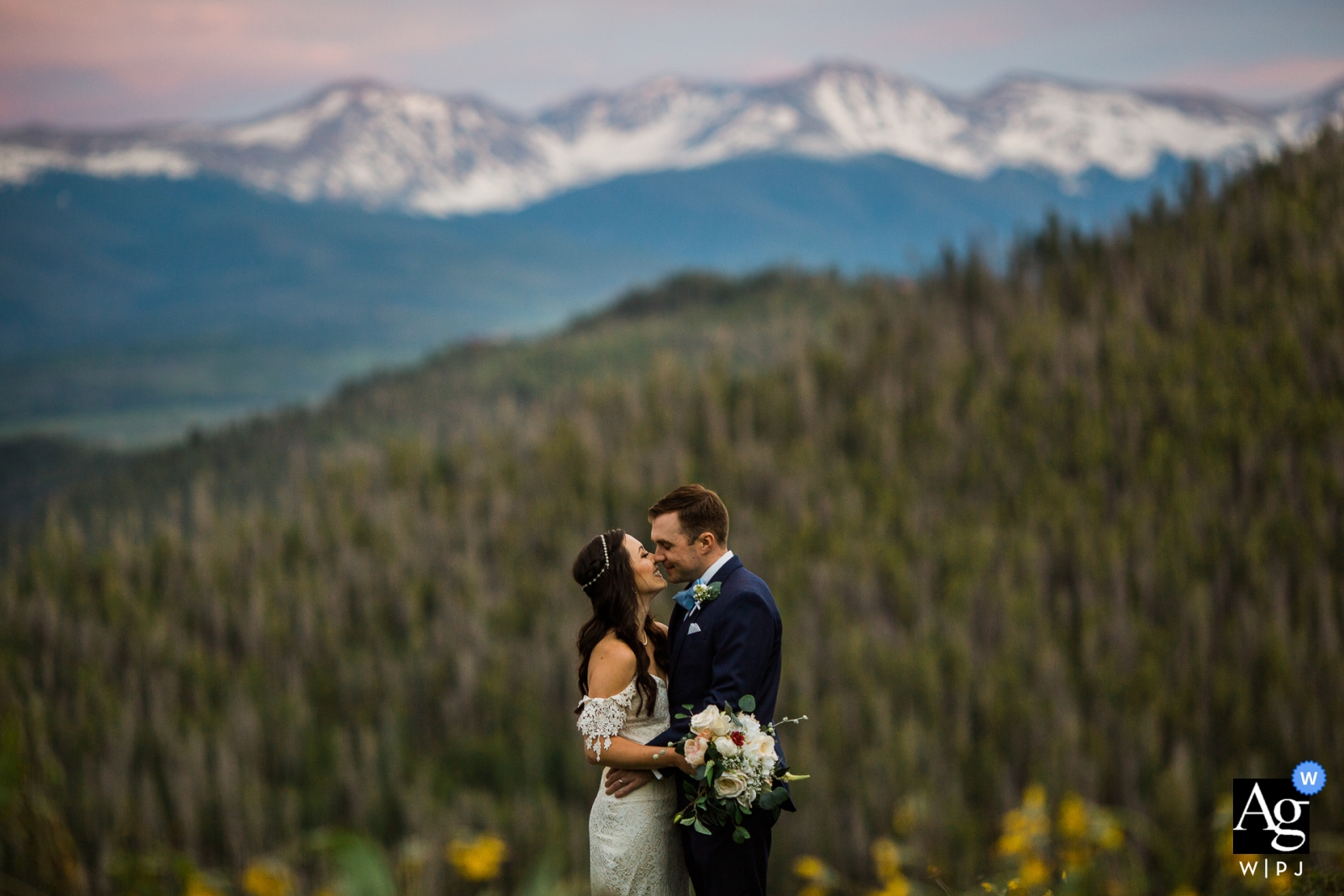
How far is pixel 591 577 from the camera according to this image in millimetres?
2670

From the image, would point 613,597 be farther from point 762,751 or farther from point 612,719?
point 762,751

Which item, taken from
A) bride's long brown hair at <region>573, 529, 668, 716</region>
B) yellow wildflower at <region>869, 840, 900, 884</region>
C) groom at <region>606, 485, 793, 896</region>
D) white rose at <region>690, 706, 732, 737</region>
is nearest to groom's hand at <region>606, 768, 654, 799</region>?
groom at <region>606, 485, 793, 896</region>

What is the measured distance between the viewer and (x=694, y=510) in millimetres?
2559

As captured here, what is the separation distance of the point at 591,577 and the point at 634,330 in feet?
130

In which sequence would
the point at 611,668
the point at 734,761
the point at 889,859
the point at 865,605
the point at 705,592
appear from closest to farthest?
1. the point at 734,761
2. the point at 705,592
3. the point at 611,668
4. the point at 889,859
5. the point at 865,605

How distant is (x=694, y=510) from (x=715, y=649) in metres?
0.35

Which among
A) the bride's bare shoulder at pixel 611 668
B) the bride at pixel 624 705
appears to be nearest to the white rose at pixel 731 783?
the bride at pixel 624 705

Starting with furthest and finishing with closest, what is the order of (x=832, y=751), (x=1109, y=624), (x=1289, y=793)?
(x=1109, y=624) < (x=832, y=751) < (x=1289, y=793)

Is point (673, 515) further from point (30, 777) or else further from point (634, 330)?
point (634, 330)

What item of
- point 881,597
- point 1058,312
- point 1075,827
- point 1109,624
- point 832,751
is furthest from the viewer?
point 1058,312

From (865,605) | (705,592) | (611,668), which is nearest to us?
(705,592)

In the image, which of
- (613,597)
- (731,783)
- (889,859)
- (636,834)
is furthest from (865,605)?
(731,783)

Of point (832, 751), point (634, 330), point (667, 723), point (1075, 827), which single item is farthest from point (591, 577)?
point (634, 330)

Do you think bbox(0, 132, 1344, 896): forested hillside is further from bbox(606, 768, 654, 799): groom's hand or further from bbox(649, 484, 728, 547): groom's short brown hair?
bbox(649, 484, 728, 547): groom's short brown hair
